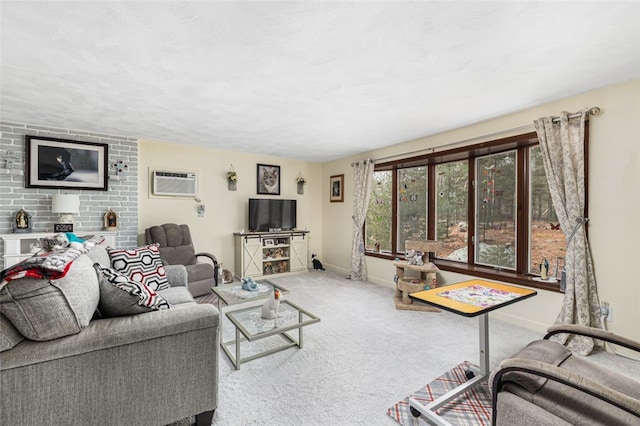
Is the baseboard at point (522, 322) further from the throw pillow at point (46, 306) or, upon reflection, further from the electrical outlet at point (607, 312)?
the throw pillow at point (46, 306)

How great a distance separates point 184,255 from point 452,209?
3.88 meters

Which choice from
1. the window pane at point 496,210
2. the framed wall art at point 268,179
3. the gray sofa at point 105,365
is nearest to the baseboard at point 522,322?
the window pane at point 496,210

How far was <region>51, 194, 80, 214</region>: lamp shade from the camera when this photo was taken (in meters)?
3.52

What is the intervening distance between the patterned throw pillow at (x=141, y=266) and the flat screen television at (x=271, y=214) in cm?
237

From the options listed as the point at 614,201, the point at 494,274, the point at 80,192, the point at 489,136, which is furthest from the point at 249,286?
the point at 614,201

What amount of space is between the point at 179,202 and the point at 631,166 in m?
5.43

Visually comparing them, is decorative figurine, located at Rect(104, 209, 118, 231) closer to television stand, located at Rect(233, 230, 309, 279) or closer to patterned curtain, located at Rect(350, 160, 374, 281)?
television stand, located at Rect(233, 230, 309, 279)

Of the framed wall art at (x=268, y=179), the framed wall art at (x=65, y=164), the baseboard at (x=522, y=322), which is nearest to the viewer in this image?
the baseboard at (x=522, y=322)

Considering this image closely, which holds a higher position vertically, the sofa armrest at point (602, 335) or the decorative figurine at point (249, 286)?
the sofa armrest at point (602, 335)

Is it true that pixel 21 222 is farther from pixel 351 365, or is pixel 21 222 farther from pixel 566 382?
pixel 566 382

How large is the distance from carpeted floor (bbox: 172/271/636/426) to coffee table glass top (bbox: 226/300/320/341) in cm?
29

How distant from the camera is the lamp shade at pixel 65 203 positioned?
3.52m

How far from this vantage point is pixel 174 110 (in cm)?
304

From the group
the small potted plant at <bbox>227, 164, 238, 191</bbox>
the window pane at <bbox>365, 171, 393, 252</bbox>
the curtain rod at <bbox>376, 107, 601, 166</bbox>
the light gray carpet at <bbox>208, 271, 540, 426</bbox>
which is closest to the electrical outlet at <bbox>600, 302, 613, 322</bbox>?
the light gray carpet at <bbox>208, 271, 540, 426</bbox>
